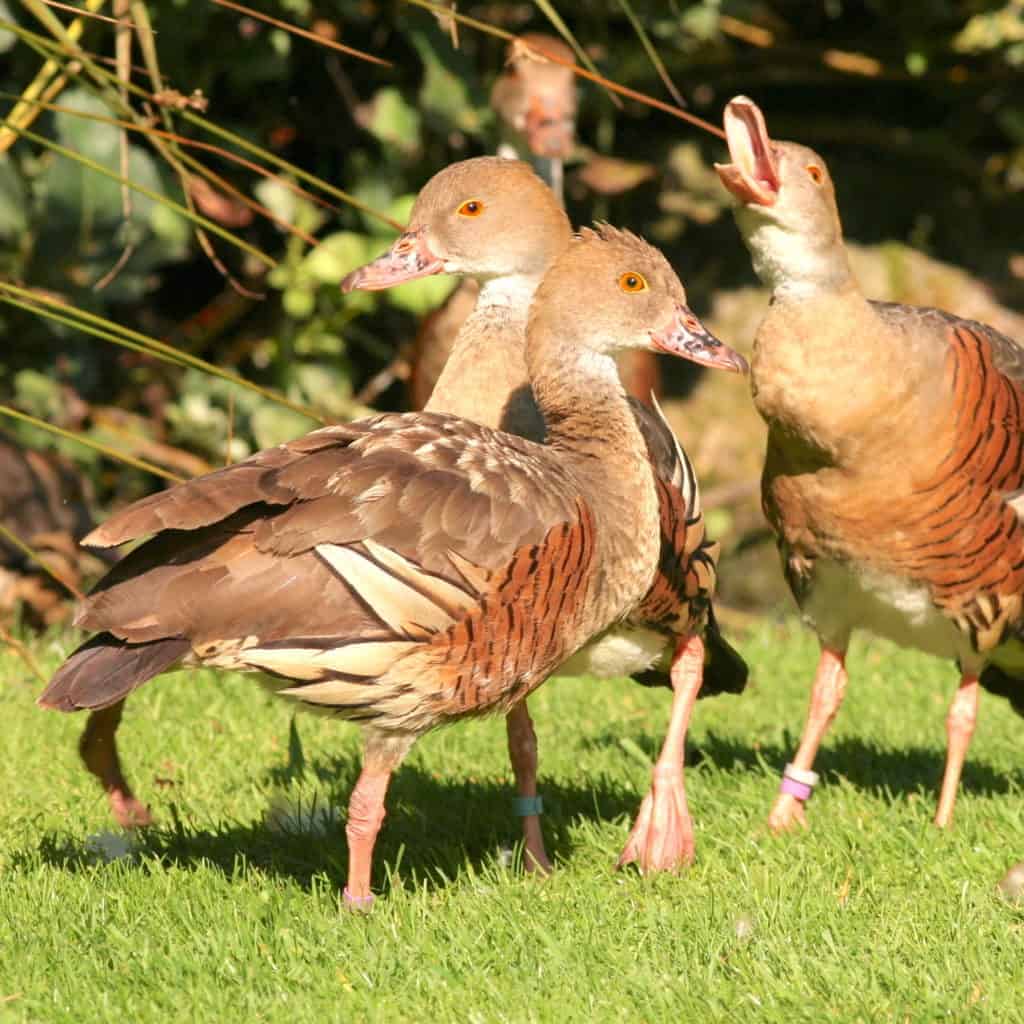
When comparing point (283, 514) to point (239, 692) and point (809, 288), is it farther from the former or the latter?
point (239, 692)

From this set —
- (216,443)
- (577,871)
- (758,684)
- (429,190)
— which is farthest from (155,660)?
(216,443)

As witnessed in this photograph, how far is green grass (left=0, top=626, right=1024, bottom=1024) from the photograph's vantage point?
371 centimetres

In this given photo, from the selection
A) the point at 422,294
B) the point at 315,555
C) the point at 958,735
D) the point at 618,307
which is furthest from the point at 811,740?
the point at 422,294

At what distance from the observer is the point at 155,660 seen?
3.93 m

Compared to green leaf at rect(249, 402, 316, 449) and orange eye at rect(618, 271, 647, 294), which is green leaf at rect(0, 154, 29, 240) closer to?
green leaf at rect(249, 402, 316, 449)

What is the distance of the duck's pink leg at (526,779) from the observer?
16.0ft

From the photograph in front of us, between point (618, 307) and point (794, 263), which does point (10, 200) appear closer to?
point (618, 307)

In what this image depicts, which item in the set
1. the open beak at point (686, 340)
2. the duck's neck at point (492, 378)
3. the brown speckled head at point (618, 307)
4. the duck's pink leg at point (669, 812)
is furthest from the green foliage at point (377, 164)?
the duck's pink leg at point (669, 812)

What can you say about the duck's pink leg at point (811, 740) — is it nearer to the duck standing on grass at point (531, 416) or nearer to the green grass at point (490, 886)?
the green grass at point (490, 886)

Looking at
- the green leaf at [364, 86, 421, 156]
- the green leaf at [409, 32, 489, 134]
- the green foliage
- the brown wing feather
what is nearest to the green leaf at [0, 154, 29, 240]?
the green foliage

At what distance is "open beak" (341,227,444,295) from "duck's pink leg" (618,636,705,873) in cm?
141

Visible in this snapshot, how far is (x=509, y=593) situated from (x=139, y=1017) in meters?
1.27

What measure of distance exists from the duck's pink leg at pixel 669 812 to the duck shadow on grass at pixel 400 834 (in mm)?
261

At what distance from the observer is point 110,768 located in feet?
16.0
